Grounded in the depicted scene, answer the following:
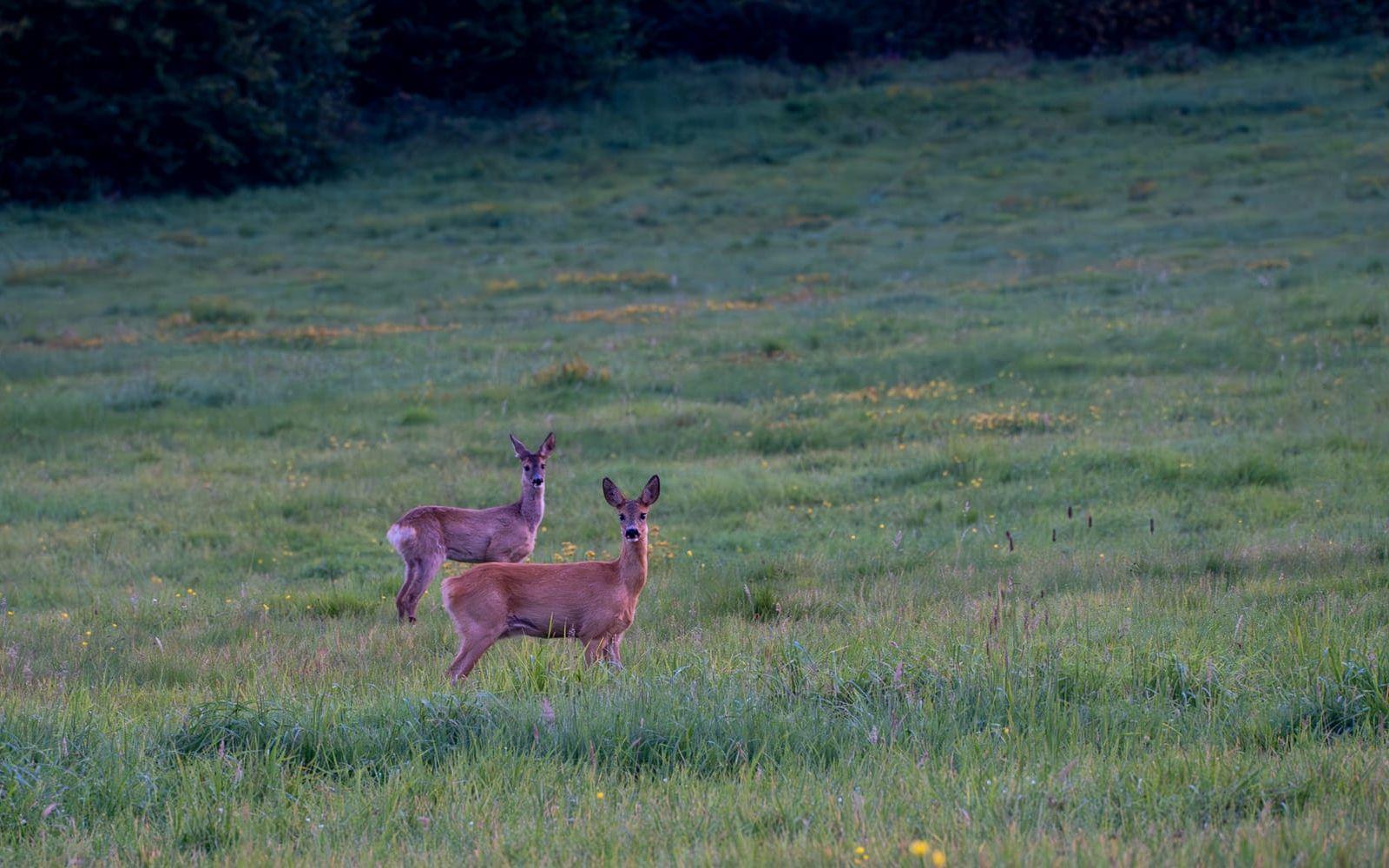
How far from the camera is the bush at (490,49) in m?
45.3

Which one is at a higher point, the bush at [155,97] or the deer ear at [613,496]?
the bush at [155,97]

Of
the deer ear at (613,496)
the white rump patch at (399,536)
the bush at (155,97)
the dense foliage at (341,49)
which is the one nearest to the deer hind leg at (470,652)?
the deer ear at (613,496)

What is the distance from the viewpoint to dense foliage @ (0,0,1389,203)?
37.0m

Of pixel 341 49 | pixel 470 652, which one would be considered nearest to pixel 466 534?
pixel 470 652

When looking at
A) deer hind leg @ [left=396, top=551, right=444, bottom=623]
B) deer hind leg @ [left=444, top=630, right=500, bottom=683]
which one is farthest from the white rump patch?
deer hind leg @ [left=444, top=630, right=500, bottom=683]

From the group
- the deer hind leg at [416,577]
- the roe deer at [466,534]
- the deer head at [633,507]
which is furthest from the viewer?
the roe deer at [466,534]

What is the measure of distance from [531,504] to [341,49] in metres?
33.4

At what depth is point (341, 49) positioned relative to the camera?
Answer: 134 ft

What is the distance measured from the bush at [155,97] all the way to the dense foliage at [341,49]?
0.05 meters

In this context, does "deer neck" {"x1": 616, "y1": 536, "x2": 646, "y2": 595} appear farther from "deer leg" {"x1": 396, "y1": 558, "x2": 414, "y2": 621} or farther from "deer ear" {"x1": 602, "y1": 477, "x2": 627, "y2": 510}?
"deer leg" {"x1": 396, "y1": 558, "x2": 414, "y2": 621}

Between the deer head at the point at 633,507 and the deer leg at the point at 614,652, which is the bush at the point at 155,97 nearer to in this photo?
the deer head at the point at 633,507

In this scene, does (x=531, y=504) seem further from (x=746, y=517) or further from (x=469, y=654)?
(x=469, y=654)

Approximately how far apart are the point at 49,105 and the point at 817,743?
37432 mm

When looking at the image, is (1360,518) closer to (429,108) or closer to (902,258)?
(902,258)
